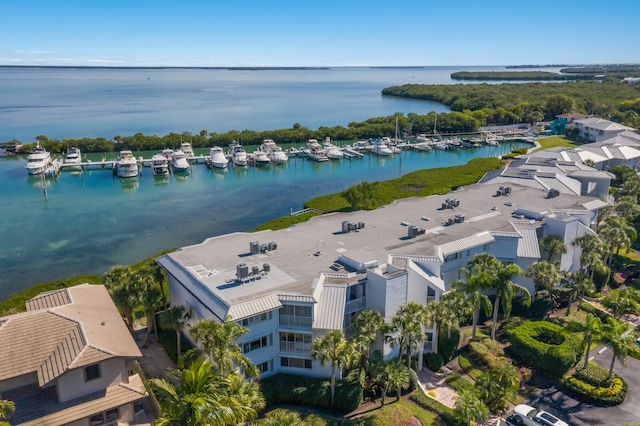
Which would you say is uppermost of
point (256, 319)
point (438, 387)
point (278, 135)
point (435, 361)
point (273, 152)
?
point (278, 135)

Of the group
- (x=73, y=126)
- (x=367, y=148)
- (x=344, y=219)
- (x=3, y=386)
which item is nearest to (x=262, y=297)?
(x=3, y=386)

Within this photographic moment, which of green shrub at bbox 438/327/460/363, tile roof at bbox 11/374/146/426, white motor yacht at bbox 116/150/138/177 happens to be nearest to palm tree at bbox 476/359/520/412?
green shrub at bbox 438/327/460/363

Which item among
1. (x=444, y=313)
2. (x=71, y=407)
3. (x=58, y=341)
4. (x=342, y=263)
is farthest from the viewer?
(x=342, y=263)

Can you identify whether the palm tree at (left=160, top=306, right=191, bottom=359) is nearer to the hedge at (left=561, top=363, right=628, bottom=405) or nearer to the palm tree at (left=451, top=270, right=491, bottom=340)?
the palm tree at (left=451, top=270, right=491, bottom=340)

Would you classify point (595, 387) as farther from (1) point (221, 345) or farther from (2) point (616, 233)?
(1) point (221, 345)

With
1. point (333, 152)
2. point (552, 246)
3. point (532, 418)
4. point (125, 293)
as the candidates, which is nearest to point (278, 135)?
point (333, 152)

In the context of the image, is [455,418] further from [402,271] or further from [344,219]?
[344,219]
